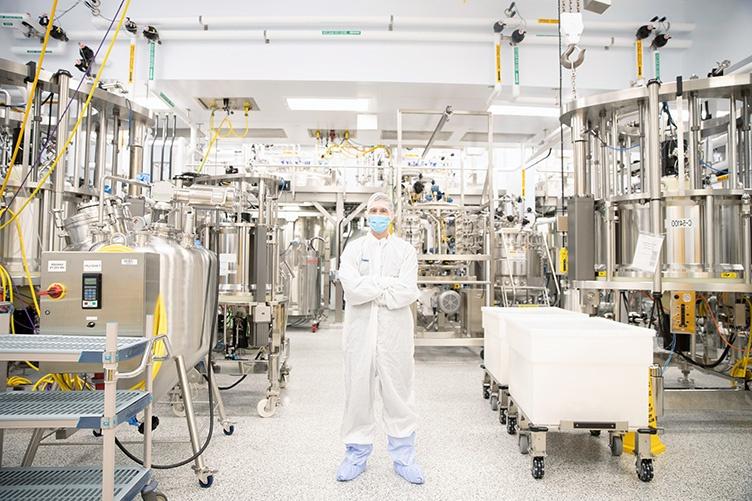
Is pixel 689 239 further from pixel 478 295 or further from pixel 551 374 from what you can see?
pixel 478 295

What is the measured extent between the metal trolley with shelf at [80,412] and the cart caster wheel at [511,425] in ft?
5.63

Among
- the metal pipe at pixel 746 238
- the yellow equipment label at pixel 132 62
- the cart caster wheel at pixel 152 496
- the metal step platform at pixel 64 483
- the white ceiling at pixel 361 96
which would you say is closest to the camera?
the metal step platform at pixel 64 483

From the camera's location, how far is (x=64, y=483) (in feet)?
4.67

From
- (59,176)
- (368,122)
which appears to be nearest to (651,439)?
(59,176)

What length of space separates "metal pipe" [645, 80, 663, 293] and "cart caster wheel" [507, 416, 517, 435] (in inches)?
44.2

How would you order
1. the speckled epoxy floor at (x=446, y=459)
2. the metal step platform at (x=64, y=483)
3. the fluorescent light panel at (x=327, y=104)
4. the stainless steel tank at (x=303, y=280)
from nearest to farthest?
the metal step platform at (x=64, y=483), the speckled epoxy floor at (x=446, y=459), the fluorescent light panel at (x=327, y=104), the stainless steel tank at (x=303, y=280)

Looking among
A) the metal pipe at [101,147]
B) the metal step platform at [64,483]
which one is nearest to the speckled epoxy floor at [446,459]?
the metal step platform at [64,483]

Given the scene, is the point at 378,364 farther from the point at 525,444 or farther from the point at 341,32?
the point at 341,32

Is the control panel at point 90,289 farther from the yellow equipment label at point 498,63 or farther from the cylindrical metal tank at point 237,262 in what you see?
the yellow equipment label at point 498,63

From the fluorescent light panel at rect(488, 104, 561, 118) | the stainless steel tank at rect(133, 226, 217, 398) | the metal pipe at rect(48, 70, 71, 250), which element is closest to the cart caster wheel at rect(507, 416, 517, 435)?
the stainless steel tank at rect(133, 226, 217, 398)

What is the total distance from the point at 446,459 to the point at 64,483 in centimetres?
153

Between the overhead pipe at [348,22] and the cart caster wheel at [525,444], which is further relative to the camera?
the overhead pipe at [348,22]

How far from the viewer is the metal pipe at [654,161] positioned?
2445 millimetres

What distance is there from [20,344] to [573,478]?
7.03 feet
